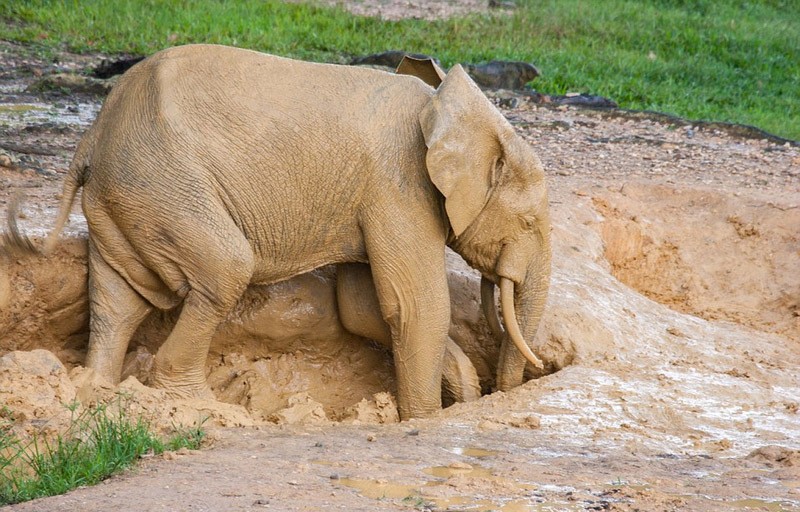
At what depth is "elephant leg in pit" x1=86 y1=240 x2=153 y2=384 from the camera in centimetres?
645

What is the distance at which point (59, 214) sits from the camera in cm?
638

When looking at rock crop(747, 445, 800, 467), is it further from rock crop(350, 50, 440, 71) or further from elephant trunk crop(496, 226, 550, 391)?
rock crop(350, 50, 440, 71)

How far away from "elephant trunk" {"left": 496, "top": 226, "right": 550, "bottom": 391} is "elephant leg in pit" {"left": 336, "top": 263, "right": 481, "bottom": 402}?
220 millimetres

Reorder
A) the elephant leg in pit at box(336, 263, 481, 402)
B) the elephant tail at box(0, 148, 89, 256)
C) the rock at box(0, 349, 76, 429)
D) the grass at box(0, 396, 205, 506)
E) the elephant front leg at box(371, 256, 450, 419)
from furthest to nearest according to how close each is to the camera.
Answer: the elephant leg in pit at box(336, 263, 481, 402) < the elephant front leg at box(371, 256, 450, 419) < the elephant tail at box(0, 148, 89, 256) < the rock at box(0, 349, 76, 429) < the grass at box(0, 396, 205, 506)

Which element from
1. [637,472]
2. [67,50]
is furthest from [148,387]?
[67,50]

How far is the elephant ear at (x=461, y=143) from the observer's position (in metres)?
6.18

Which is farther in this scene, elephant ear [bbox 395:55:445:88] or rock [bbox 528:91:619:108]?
rock [bbox 528:91:619:108]

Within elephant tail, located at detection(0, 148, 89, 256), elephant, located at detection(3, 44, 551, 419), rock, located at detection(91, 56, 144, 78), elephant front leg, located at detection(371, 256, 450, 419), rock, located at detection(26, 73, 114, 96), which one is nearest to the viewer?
elephant, located at detection(3, 44, 551, 419)

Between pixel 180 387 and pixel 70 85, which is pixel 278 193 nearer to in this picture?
pixel 180 387

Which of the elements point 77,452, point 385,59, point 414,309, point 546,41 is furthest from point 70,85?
point 546,41

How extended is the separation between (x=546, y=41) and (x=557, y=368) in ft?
31.8

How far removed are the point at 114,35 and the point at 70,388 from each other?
29.3ft

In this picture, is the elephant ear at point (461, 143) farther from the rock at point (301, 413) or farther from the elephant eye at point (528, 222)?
the rock at point (301, 413)

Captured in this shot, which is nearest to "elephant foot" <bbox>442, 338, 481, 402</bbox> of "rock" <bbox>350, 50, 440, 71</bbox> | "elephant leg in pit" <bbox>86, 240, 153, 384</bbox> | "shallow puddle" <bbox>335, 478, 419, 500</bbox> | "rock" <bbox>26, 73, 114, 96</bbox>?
"elephant leg in pit" <bbox>86, 240, 153, 384</bbox>
